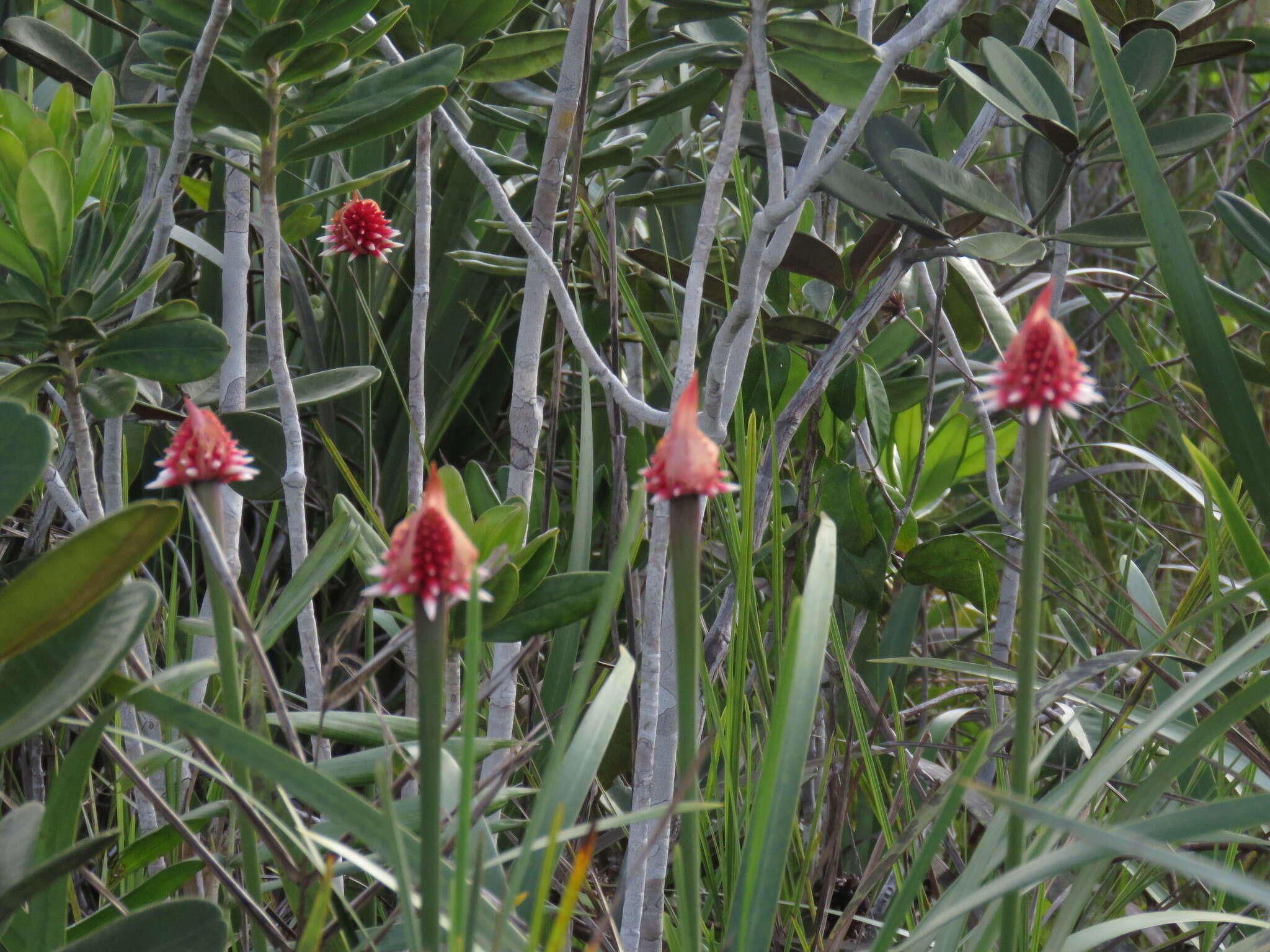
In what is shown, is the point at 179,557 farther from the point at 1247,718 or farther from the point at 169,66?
the point at 1247,718

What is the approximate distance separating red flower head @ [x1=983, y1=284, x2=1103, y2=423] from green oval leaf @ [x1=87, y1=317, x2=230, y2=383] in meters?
0.52

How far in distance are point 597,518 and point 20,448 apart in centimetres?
75

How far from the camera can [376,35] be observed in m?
0.67

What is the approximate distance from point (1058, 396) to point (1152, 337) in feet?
7.12

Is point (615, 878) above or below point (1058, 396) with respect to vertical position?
below

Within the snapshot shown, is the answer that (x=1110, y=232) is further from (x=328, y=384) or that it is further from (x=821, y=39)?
(x=328, y=384)

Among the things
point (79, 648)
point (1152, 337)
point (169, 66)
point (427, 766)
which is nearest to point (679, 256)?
point (169, 66)

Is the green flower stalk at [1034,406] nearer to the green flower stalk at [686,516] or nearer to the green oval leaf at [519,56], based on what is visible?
the green flower stalk at [686,516]

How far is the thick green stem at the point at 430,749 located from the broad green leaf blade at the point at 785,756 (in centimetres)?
15

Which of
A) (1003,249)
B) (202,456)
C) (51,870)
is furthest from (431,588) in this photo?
(1003,249)

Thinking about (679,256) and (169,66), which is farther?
(679,256)

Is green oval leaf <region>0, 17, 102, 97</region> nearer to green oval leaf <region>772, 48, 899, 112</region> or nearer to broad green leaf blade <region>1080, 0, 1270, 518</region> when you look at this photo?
green oval leaf <region>772, 48, 899, 112</region>

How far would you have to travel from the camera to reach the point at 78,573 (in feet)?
1.56

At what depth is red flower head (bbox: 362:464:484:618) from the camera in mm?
335
